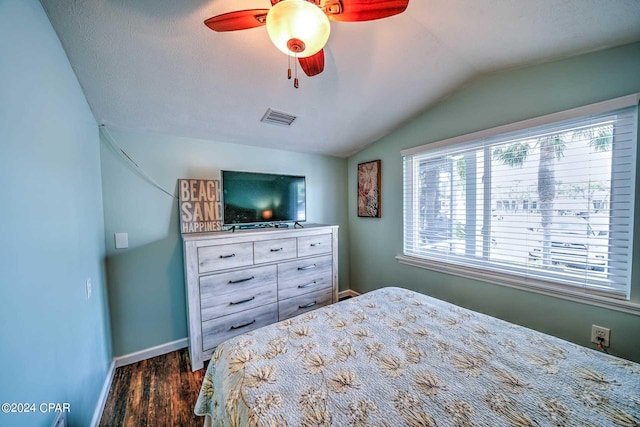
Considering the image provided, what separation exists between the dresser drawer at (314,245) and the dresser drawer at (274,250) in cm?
8

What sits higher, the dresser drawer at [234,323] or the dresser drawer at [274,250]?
the dresser drawer at [274,250]

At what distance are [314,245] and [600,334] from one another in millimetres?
2231

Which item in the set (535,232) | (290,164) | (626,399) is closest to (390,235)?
(535,232)

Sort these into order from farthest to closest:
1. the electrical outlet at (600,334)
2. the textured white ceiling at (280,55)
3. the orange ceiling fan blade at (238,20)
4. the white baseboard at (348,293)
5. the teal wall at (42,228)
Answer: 1. the white baseboard at (348,293)
2. the electrical outlet at (600,334)
3. the textured white ceiling at (280,55)
4. the orange ceiling fan blade at (238,20)
5. the teal wall at (42,228)

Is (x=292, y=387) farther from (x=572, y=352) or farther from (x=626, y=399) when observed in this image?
(x=572, y=352)

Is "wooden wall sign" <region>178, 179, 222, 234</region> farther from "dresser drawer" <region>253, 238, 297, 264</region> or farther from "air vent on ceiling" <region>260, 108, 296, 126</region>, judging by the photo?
"air vent on ceiling" <region>260, 108, 296, 126</region>

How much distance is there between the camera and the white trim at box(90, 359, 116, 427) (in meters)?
1.42

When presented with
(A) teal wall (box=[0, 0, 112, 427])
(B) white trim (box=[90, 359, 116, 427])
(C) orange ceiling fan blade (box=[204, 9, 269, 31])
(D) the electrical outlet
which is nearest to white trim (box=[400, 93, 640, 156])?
(D) the electrical outlet

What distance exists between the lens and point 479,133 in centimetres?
205

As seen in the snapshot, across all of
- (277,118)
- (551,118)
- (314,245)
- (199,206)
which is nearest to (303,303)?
(314,245)

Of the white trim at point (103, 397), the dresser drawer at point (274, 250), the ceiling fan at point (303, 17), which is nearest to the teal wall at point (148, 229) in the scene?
the white trim at point (103, 397)

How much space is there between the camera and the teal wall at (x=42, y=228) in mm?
706

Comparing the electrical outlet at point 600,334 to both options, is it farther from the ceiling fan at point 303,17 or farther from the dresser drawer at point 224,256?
the dresser drawer at point 224,256

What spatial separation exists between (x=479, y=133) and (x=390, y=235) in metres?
1.41
